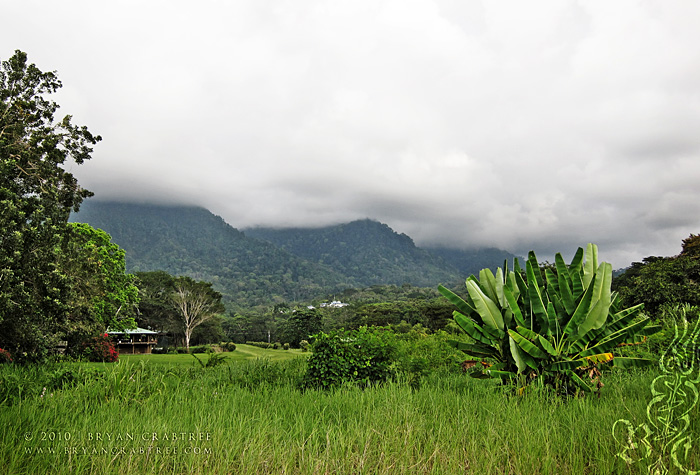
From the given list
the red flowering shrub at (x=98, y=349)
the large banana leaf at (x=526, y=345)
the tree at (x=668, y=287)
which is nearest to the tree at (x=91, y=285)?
the red flowering shrub at (x=98, y=349)

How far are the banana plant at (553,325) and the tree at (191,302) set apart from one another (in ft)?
164

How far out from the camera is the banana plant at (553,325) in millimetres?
4418

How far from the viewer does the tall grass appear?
8.93ft

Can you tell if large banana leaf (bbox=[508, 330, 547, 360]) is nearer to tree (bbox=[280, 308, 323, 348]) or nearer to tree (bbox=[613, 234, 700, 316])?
tree (bbox=[613, 234, 700, 316])

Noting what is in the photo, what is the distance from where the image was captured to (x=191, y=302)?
5162cm

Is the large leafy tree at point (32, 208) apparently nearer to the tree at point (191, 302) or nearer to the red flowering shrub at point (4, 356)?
the red flowering shrub at point (4, 356)

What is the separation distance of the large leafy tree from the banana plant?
36.0 feet

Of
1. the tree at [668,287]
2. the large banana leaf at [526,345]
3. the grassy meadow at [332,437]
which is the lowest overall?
the grassy meadow at [332,437]

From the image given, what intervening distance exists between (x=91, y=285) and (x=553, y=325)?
53.1 feet

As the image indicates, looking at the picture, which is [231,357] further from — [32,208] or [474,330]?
[474,330]

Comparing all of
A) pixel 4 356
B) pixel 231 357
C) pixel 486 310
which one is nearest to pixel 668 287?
pixel 486 310

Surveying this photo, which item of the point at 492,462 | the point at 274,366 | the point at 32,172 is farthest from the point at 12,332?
the point at 492,462

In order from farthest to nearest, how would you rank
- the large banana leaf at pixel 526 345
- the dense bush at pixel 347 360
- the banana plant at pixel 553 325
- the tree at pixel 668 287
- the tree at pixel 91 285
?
the tree at pixel 668 287
the tree at pixel 91 285
the dense bush at pixel 347 360
the banana plant at pixel 553 325
the large banana leaf at pixel 526 345

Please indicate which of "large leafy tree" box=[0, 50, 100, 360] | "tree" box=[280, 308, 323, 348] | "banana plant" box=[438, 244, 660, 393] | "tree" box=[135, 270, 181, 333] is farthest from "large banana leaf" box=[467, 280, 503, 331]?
"tree" box=[135, 270, 181, 333]
